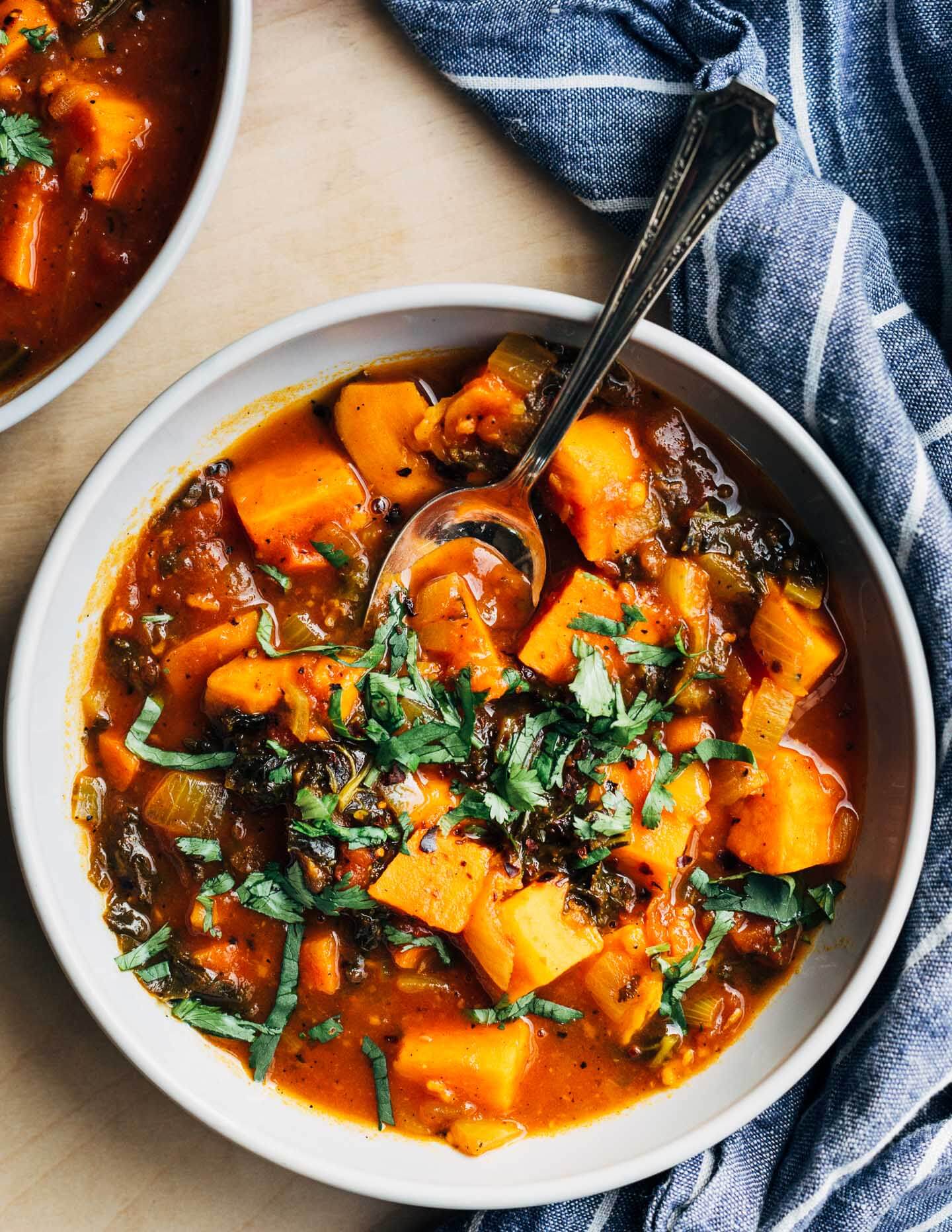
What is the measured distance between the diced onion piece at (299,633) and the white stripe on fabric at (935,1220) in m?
2.37

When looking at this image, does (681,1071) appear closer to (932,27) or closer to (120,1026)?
(120,1026)

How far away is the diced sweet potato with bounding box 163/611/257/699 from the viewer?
301 cm

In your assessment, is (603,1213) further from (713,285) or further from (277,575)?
(713,285)

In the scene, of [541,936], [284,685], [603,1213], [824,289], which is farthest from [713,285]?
[603,1213]

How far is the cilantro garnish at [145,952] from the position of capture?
3.07 m

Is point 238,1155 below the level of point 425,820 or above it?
below

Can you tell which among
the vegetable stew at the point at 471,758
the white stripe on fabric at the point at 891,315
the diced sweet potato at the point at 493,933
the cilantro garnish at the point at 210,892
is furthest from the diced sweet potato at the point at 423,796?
the white stripe on fabric at the point at 891,315

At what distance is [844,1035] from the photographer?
324 centimetres

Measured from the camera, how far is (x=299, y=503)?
2.97 meters

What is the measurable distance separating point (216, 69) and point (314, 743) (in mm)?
1771

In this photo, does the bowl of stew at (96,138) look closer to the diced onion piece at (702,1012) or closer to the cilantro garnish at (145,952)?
the cilantro garnish at (145,952)

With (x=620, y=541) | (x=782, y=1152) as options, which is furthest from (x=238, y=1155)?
(x=620, y=541)

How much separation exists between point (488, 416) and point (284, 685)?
0.89 m

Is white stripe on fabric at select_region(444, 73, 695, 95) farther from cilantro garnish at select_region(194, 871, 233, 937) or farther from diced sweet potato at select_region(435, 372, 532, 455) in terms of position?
cilantro garnish at select_region(194, 871, 233, 937)
